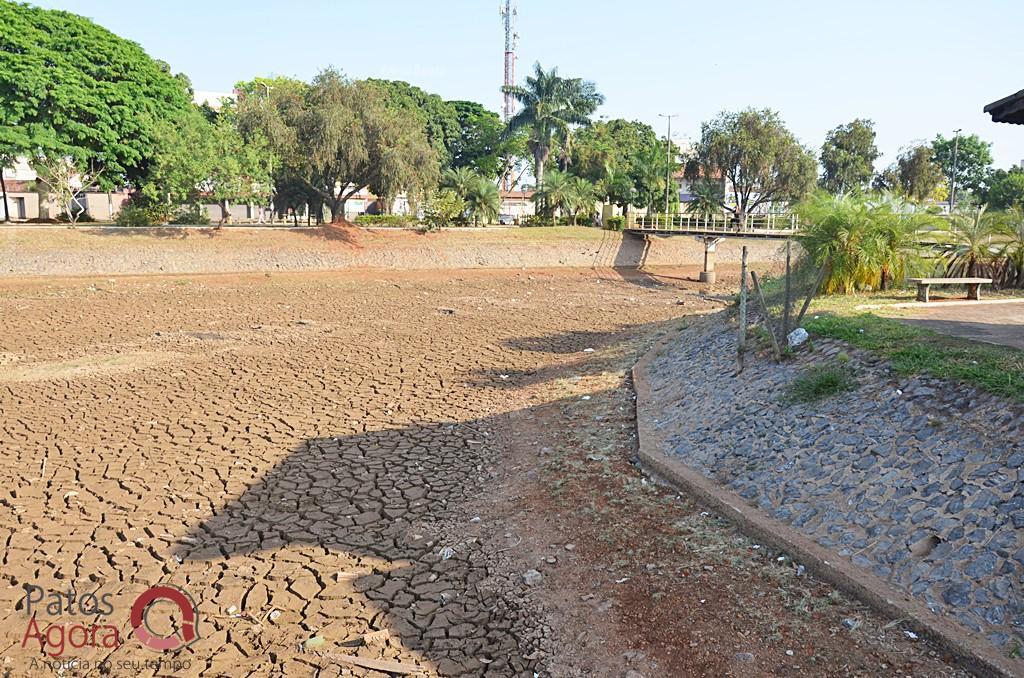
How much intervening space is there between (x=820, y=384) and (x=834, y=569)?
3041 mm

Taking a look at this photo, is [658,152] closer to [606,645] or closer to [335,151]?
[335,151]

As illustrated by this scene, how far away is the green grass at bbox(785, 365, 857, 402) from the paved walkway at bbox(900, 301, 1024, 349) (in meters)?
1.87

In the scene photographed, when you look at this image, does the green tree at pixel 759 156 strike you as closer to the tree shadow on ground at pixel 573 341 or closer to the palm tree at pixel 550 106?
the palm tree at pixel 550 106

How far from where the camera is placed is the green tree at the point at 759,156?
43.3 meters

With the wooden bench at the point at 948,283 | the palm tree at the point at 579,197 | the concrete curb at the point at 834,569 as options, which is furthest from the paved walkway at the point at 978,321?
the palm tree at the point at 579,197

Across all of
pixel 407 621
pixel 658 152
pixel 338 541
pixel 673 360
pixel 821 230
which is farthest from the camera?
pixel 658 152

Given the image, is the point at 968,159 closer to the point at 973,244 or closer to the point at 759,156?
the point at 759,156

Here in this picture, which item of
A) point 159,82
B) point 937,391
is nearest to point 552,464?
point 937,391

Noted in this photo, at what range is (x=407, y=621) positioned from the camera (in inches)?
212

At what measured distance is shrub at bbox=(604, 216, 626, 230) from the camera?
46009 mm

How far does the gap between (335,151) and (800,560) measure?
1264 inches

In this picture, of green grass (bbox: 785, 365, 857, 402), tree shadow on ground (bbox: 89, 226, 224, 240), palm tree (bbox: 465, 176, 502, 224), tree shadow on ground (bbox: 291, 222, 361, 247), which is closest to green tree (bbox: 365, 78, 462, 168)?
palm tree (bbox: 465, 176, 502, 224)

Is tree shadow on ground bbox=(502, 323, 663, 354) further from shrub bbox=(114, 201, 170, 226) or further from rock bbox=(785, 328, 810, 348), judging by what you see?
shrub bbox=(114, 201, 170, 226)

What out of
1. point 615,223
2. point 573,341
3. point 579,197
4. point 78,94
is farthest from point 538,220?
point 573,341
